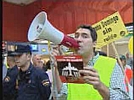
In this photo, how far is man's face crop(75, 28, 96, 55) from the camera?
1103 millimetres

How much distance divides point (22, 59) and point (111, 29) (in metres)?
0.72

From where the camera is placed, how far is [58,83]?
108 centimetres

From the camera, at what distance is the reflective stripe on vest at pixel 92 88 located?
1112 millimetres

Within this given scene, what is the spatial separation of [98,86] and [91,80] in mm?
40

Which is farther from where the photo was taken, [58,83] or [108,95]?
[58,83]

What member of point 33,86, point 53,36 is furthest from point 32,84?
point 53,36

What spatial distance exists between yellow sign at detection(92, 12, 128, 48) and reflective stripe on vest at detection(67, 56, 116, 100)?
0.62 metres

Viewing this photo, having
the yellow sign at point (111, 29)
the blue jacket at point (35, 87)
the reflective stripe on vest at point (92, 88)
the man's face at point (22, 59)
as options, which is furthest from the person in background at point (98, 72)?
the man's face at point (22, 59)

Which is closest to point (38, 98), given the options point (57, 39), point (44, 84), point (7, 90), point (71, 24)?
point (44, 84)

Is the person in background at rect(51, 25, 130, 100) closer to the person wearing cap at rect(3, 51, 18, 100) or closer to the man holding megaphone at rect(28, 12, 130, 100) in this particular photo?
the man holding megaphone at rect(28, 12, 130, 100)

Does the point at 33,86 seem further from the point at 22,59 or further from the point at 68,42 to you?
the point at 68,42

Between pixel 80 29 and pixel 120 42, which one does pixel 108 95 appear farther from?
pixel 120 42

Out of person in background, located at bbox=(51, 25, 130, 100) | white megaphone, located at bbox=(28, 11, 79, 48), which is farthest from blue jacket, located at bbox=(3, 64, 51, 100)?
white megaphone, located at bbox=(28, 11, 79, 48)

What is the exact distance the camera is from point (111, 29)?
1825mm
